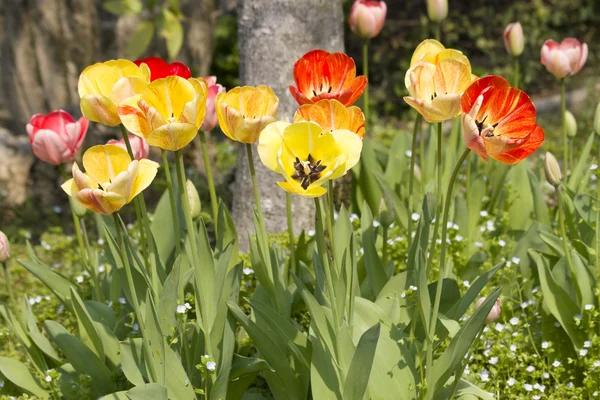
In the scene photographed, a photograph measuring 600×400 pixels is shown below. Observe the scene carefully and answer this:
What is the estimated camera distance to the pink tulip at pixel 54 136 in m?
2.10

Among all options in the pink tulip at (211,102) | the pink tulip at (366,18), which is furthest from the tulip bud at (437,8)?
the pink tulip at (211,102)

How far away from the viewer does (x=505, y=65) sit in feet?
20.8

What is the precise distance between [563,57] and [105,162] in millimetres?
1671

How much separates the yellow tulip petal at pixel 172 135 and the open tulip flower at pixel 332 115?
23 cm

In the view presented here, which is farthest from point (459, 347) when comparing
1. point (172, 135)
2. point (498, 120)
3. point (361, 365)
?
point (172, 135)

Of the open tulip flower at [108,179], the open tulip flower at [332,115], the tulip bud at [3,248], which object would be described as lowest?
the tulip bud at [3,248]

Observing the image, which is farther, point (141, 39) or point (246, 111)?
point (141, 39)

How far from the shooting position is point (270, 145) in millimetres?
1542

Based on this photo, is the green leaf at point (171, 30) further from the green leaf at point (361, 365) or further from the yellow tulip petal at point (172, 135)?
the green leaf at point (361, 365)

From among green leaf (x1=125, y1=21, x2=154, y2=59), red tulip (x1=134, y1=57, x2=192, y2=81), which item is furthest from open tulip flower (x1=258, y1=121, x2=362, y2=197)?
green leaf (x1=125, y1=21, x2=154, y2=59)

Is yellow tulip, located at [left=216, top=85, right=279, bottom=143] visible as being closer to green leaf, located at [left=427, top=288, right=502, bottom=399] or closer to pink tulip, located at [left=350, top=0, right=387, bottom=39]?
green leaf, located at [left=427, top=288, right=502, bottom=399]

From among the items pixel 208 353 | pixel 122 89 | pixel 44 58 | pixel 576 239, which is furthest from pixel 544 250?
pixel 44 58

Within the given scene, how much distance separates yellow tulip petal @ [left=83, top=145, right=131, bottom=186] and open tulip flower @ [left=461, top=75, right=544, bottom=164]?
2.42 feet

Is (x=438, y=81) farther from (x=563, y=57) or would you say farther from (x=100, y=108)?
(x=563, y=57)
